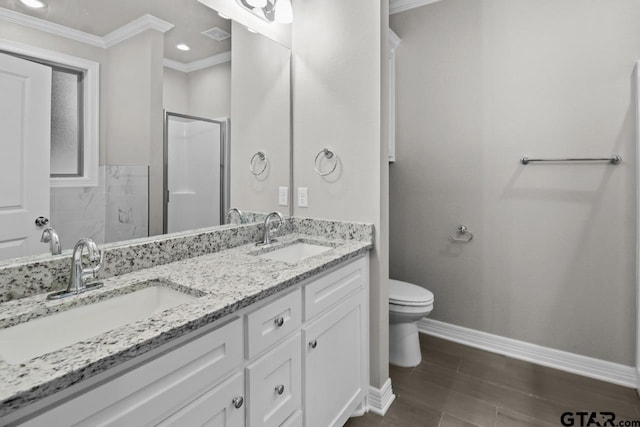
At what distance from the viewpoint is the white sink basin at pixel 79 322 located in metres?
0.86

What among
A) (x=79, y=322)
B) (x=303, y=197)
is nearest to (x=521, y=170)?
(x=303, y=197)

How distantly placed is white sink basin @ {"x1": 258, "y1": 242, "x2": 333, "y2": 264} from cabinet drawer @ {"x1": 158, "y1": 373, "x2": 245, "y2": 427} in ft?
2.69

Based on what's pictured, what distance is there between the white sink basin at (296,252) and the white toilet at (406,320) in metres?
0.67

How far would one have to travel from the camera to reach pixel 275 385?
120 centimetres

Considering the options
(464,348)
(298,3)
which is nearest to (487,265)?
(464,348)

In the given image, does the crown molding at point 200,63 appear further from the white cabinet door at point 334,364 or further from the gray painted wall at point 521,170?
the gray painted wall at point 521,170

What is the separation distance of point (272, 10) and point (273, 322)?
1.73 metres

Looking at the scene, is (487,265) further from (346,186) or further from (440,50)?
(440,50)

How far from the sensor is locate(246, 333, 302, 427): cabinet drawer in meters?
1.10

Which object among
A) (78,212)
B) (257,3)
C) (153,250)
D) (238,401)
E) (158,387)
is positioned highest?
(257,3)

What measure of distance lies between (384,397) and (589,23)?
252cm

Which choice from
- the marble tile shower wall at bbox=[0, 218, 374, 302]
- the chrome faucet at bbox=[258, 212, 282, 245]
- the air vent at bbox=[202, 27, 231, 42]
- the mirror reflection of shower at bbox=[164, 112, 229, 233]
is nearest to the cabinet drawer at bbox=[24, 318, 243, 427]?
the marble tile shower wall at bbox=[0, 218, 374, 302]

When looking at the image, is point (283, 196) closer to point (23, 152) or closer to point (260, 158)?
point (260, 158)

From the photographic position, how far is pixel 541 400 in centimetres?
194
